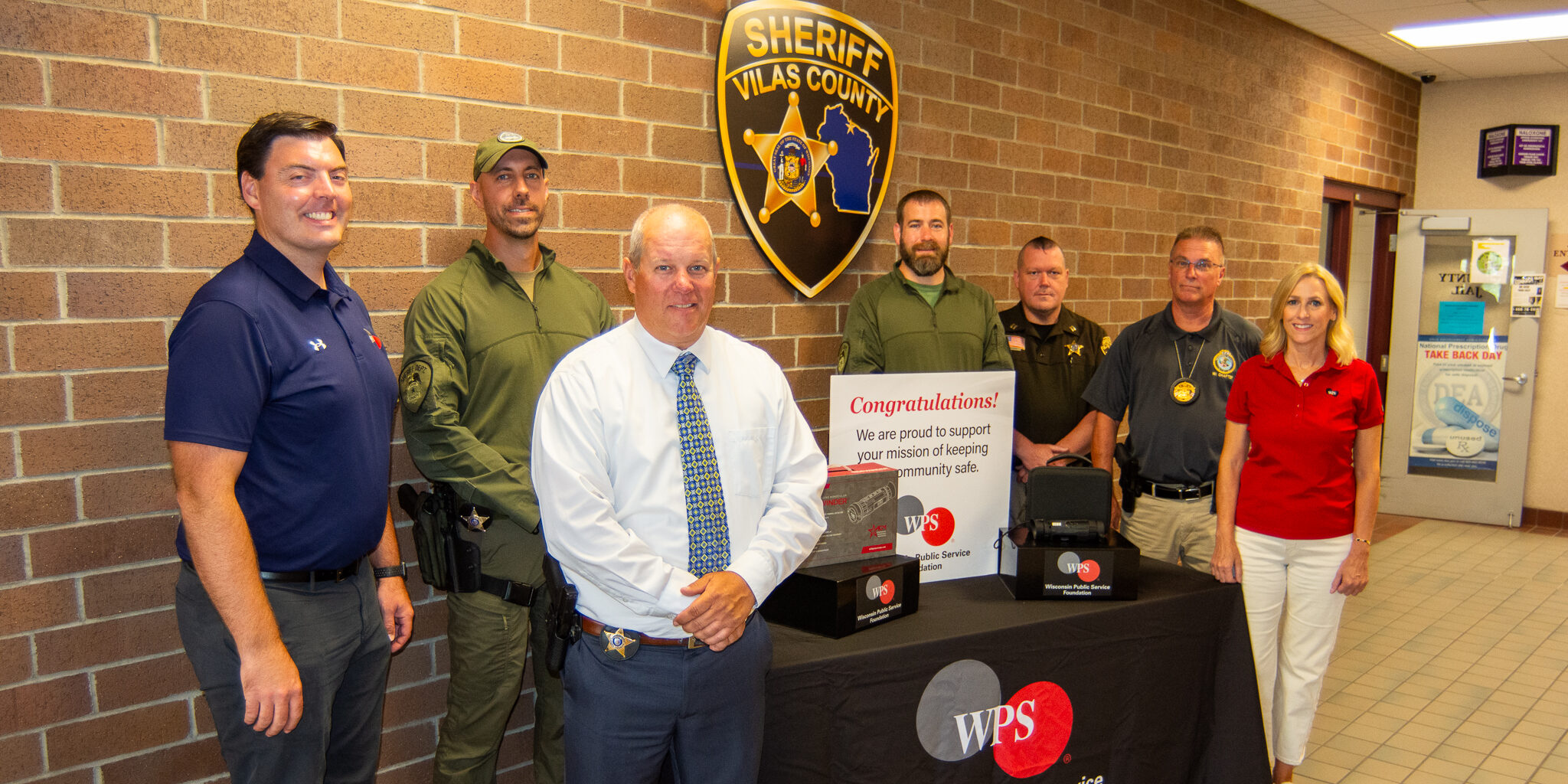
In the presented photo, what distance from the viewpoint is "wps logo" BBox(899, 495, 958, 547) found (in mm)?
2305

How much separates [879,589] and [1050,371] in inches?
70.1

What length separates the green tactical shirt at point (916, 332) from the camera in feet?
10.5

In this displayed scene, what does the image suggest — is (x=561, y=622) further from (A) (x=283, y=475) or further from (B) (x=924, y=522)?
(B) (x=924, y=522)

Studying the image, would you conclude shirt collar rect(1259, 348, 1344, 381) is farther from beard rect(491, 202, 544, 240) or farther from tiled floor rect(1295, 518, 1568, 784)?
beard rect(491, 202, 544, 240)

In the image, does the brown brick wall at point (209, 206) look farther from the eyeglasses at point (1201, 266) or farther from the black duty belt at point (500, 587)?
the eyeglasses at point (1201, 266)

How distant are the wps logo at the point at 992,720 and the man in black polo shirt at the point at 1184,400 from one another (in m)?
1.16

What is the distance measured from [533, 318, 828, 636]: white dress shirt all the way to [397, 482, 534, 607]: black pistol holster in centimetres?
68

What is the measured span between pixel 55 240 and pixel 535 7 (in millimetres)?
1271

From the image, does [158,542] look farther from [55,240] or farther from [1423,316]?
[1423,316]

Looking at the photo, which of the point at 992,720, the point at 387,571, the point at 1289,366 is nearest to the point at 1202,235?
the point at 1289,366

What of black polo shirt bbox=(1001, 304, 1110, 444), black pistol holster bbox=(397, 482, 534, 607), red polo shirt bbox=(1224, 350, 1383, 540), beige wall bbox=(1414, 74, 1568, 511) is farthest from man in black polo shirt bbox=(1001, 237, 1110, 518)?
beige wall bbox=(1414, 74, 1568, 511)

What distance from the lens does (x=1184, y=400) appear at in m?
3.01

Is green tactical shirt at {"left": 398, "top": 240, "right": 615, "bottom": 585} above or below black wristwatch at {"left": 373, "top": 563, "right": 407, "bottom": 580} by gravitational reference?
above

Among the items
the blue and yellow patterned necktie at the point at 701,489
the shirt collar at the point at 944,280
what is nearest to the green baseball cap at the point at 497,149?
the blue and yellow patterned necktie at the point at 701,489
